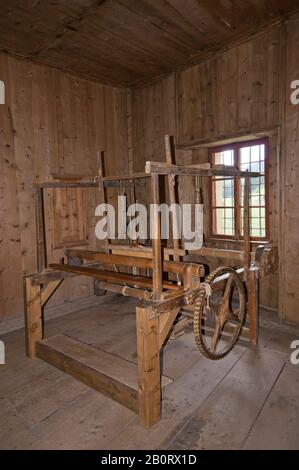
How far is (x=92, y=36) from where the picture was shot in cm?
392

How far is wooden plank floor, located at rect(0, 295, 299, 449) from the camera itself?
214 centimetres

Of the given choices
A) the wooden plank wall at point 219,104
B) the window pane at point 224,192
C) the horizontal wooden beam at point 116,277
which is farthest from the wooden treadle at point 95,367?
the window pane at point 224,192

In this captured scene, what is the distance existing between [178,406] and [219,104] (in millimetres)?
3753

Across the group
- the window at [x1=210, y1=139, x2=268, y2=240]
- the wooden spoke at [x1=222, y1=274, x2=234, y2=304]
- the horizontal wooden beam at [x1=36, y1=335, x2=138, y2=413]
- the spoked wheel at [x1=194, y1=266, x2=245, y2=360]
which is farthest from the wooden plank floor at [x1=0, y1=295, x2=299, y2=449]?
the window at [x1=210, y1=139, x2=268, y2=240]

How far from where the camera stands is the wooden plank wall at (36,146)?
13.5ft

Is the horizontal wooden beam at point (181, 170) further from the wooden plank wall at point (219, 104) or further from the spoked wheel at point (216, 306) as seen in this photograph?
the wooden plank wall at point (219, 104)

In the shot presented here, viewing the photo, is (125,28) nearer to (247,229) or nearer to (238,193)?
(238,193)

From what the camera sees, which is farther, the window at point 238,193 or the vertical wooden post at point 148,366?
the window at point 238,193

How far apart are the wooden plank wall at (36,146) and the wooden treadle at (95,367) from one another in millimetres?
1296

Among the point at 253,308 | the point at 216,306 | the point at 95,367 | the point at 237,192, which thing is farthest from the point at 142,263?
the point at 237,192

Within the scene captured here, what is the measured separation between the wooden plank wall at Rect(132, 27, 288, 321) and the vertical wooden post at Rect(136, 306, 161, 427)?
8.23 feet
